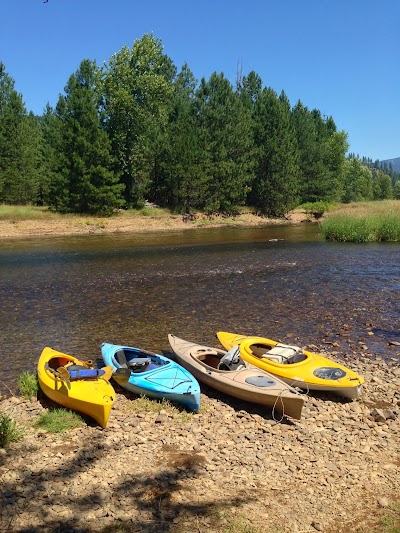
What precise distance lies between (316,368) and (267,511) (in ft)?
13.2

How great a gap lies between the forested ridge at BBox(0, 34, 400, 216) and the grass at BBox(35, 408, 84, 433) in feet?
137

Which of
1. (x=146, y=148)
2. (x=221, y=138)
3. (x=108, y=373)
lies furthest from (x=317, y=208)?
(x=108, y=373)

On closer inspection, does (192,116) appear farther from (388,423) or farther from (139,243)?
(388,423)

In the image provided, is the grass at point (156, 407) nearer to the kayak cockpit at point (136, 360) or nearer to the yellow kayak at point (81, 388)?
the yellow kayak at point (81, 388)

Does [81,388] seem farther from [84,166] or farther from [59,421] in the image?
[84,166]

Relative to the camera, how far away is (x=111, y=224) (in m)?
47.3

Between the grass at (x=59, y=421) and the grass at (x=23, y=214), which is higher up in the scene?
the grass at (x=23, y=214)

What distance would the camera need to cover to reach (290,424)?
7.37 meters

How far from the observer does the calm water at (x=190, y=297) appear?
1228 cm

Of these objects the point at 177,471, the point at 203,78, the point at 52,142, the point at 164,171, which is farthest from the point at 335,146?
the point at 177,471

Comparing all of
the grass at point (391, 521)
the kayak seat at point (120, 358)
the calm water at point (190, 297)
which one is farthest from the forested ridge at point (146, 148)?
the grass at point (391, 521)

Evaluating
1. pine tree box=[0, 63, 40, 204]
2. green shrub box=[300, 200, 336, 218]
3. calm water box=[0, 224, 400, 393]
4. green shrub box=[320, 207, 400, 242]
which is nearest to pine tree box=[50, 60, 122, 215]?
pine tree box=[0, 63, 40, 204]

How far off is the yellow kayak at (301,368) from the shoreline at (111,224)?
118ft

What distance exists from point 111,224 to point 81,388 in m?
40.7
